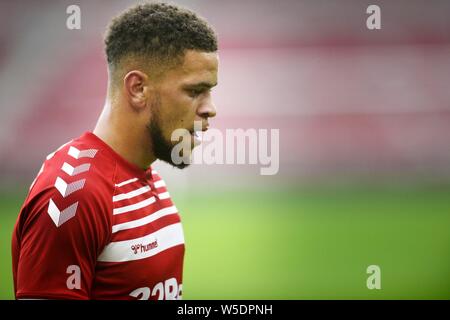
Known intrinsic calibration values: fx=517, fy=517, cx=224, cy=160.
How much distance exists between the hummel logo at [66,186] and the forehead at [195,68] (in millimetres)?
498

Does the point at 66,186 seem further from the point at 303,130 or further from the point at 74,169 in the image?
the point at 303,130

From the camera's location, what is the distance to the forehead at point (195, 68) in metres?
1.79

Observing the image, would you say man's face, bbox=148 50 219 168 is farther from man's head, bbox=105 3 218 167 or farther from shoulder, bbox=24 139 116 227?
shoulder, bbox=24 139 116 227

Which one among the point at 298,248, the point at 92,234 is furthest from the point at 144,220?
the point at 298,248

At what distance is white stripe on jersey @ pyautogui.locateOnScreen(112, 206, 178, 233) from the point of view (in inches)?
62.3

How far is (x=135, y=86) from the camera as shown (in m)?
1.75

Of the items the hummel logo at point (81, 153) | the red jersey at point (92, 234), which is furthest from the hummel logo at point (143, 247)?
the hummel logo at point (81, 153)

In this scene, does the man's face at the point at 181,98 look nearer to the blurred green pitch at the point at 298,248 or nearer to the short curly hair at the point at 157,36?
the short curly hair at the point at 157,36

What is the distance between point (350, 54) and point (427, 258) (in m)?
0.94

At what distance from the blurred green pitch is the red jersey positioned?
47 centimetres

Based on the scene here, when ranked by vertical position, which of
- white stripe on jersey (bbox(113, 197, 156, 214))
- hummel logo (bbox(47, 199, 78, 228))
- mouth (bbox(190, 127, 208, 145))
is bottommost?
hummel logo (bbox(47, 199, 78, 228))

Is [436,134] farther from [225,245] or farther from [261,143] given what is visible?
[225,245]

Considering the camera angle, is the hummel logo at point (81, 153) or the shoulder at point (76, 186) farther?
the hummel logo at point (81, 153)

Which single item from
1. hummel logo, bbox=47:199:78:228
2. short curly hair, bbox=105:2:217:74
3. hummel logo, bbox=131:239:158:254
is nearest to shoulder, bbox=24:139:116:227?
hummel logo, bbox=47:199:78:228
